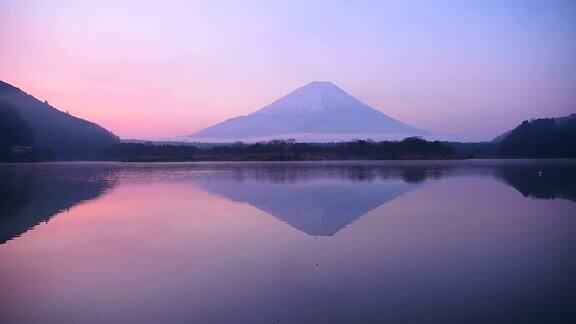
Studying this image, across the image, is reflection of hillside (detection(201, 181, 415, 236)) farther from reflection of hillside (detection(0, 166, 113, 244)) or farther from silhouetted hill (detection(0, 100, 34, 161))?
silhouetted hill (detection(0, 100, 34, 161))

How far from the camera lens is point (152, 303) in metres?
4.42

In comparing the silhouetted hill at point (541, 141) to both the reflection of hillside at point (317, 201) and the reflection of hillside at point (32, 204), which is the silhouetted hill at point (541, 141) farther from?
the reflection of hillside at point (32, 204)

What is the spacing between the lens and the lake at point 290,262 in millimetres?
4219

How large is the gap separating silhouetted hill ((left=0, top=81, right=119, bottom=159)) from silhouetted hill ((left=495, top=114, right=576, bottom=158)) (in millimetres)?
57733

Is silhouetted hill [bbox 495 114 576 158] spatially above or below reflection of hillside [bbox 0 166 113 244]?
above

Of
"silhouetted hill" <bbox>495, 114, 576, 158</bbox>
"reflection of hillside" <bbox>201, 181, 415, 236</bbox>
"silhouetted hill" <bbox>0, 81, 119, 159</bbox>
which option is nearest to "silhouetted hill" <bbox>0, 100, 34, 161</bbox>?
"silhouetted hill" <bbox>0, 81, 119, 159</bbox>

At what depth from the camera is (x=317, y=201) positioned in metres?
11.9

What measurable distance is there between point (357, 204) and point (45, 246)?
262 inches

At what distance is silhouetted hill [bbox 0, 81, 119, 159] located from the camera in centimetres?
7006

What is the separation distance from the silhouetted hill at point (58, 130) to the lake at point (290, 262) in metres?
64.6

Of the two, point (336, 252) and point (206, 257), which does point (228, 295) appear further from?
point (336, 252)

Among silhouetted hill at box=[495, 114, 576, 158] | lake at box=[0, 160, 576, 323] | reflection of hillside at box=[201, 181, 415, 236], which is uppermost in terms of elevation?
silhouetted hill at box=[495, 114, 576, 158]

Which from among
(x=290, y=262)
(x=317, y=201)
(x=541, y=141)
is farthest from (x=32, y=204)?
(x=541, y=141)

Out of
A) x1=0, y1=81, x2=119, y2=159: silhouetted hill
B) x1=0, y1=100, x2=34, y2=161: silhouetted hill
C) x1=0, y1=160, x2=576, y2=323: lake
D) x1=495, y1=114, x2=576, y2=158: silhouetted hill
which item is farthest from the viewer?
x1=0, y1=81, x2=119, y2=159: silhouetted hill
